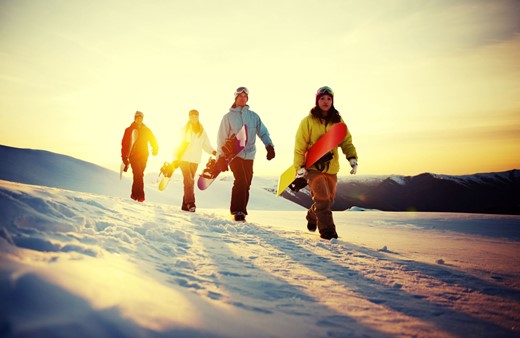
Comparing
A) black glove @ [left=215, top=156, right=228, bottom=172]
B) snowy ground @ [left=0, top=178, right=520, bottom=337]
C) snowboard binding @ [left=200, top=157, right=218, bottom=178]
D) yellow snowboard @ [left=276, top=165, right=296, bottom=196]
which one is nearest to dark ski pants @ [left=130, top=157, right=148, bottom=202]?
snowboard binding @ [left=200, top=157, right=218, bottom=178]

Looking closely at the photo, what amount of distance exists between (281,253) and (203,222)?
1.69 metres

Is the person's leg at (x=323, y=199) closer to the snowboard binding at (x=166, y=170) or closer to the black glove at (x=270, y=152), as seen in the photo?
the black glove at (x=270, y=152)

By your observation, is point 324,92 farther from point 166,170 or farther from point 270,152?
point 166,170

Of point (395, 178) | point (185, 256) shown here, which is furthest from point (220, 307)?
point (395, 178)

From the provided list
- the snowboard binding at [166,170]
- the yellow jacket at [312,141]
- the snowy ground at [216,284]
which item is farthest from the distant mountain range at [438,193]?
the snowy ground at [216,284]

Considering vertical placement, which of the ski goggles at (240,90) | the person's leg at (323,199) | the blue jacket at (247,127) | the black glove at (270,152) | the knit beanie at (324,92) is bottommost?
the person's leg at (323,199)

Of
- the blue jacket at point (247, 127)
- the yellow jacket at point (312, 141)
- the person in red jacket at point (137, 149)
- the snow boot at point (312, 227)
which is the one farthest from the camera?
the person in red jacket at point (137, 149)

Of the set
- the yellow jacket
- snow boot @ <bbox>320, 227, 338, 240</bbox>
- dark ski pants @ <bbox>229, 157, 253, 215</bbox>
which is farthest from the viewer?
dark ski pants @ <bbox>229, 157, 253, 215</bbox>

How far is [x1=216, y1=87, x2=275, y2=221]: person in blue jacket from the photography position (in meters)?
5.38

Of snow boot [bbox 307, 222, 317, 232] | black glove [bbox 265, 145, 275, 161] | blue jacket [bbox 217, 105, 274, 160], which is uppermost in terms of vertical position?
blue jacket [bbox 217, 105, 274, 160]

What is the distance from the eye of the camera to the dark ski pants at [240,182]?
5.34 meters

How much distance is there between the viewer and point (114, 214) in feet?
9.39

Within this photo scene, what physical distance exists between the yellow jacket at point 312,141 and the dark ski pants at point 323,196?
0.11m

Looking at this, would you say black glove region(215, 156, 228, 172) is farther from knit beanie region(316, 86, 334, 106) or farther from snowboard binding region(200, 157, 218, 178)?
knit beanie region(316, 86, 334, 106)
